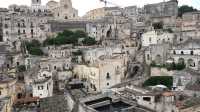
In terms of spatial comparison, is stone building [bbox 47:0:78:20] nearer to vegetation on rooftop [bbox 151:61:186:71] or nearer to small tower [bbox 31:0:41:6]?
small tower [bbox 31:0:41:6]

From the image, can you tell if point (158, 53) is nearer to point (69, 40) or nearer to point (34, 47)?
point (69, 40)

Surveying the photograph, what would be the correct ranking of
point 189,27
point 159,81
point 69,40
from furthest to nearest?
point 69,40 → point 189,27 → point 159,81

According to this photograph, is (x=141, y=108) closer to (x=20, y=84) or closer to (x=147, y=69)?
(x=147, y=69)

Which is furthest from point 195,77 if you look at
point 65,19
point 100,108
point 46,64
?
point 65,19

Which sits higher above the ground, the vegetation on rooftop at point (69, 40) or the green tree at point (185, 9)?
the green tree at point (185, 9)

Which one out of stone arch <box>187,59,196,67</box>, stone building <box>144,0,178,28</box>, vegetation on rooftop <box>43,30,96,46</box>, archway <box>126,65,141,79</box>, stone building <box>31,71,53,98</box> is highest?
stone building <box>144,0,178,28</box>

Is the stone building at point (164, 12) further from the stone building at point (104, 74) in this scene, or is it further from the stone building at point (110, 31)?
the stone building at point (104, 74)

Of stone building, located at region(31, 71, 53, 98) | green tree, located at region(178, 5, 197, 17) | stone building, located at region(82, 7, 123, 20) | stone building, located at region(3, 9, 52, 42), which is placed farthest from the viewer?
stone building, located at region(82, 7, 123, 20)

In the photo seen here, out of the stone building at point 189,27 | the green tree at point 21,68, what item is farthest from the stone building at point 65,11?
the stone building at point 189,27

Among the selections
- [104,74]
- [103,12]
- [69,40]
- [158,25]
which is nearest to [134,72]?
[104,74]

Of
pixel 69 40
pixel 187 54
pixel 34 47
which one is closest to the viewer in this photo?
pixel 187 54

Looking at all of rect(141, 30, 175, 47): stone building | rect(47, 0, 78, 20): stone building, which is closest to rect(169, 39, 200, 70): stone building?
rect(141, 30, 175, 47): stone building

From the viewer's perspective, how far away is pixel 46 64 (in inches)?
1532

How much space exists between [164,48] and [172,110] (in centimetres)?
1523
